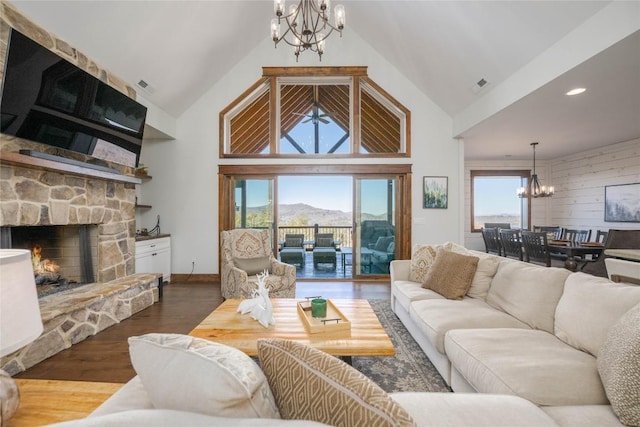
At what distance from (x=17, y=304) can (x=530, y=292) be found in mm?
2695

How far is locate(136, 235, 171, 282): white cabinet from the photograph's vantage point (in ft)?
14.5

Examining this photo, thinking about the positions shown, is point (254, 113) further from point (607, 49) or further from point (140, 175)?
point (607, 49)

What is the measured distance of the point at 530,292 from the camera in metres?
2.10

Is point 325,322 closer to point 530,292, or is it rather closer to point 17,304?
point 530,292

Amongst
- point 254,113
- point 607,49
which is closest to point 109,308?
point 254,113

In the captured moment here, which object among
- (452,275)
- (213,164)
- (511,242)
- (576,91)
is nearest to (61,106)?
(213,164)

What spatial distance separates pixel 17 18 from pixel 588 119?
684 centimetres

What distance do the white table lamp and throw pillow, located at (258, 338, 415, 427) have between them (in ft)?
2.19

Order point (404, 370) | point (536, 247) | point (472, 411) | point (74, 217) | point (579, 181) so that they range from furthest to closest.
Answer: point (579, 181)
point (536, 247)
point (74, 217)
point (404, 370)
point (472, 411)

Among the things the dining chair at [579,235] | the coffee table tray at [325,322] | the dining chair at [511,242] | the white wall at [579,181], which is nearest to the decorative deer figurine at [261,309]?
the coffee table tray at [325,322]

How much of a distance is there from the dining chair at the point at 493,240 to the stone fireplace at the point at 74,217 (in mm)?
5835

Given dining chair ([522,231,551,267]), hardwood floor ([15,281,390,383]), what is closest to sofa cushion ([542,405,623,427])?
hardwood floor ([15,281,390,383])

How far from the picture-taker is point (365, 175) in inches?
209

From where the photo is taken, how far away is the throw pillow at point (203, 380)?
2.09ft
